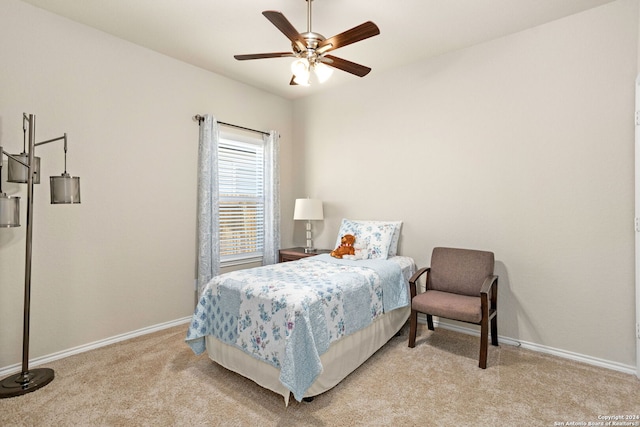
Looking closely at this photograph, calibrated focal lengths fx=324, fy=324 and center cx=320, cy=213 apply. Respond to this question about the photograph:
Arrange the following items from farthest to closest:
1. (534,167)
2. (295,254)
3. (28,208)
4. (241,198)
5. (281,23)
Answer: (241,198), (295,254), (534,167), (28,208), (281,23)

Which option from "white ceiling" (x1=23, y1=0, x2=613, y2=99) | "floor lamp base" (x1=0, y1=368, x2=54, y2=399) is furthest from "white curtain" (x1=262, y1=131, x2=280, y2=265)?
"floor lamp base" (x1=0, y1=368, x2=54, y2=399)

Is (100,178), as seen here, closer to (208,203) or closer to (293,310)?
(208,203)

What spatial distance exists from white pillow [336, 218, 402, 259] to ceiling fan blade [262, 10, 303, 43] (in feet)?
6.76

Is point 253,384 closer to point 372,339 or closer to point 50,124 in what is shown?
point 372,339

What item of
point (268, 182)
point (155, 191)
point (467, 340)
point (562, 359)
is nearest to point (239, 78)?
point (268, 182)

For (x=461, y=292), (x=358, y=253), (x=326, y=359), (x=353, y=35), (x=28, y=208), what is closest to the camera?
(x=353, y=35)

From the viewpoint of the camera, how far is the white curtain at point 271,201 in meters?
4.29

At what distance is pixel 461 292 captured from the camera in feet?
9.62

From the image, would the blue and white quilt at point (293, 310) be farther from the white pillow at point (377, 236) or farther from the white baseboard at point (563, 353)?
the white baseboard at point (563, 353)

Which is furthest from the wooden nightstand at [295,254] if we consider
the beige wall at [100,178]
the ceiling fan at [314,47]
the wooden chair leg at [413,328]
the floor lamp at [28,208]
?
the floor lamp at [28,208]

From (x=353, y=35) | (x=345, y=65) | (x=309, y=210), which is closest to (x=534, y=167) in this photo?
(x=345, y=65)

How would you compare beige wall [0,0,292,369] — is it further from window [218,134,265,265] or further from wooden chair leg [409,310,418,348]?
wooden chair leg [409,310,418,348]

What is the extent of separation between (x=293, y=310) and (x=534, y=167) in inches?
95.3

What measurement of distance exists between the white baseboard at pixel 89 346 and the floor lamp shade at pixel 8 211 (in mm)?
1189
